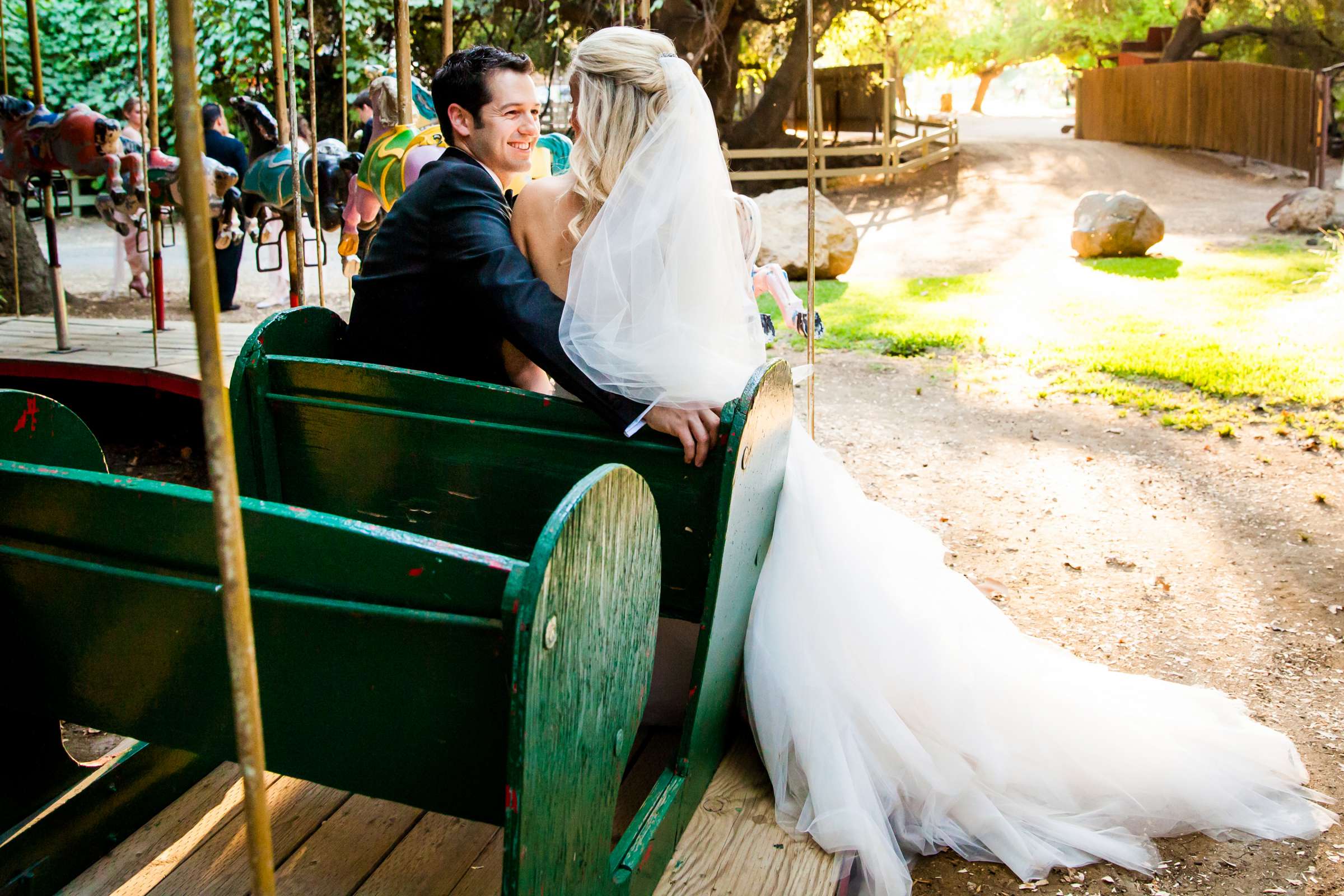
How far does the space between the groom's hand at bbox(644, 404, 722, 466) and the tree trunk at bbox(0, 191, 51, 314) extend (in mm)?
7113

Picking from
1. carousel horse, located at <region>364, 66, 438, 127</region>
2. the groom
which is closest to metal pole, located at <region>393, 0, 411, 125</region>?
carousel horse, located at <region>364, 66, 438, 127</region>

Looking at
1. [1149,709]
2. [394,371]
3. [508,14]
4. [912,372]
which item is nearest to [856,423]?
[912,372]

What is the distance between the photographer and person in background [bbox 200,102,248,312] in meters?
8.23

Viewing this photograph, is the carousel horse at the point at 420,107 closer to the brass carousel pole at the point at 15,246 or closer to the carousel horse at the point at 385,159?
the carousel horse at the point at 385,159

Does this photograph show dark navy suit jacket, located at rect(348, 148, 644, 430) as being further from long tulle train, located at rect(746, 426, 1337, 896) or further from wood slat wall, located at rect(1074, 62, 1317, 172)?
wood slat wall, located at rect(1074, 62, 1317, 172)

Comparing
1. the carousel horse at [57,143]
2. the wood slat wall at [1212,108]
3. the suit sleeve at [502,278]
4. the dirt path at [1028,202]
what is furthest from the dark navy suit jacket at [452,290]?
the wood slat wall at [1212,108]

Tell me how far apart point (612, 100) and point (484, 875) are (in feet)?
5.40

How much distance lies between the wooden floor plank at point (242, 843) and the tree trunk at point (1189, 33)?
22190 mm

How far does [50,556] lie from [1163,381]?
6.43 meters

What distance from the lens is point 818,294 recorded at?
989 centimetres

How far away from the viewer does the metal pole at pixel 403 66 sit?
3766 mm

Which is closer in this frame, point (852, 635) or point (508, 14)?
point (852, 635)

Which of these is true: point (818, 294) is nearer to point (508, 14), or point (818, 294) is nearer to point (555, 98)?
point (508, 14)

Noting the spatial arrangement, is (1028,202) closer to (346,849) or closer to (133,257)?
(133,257)
